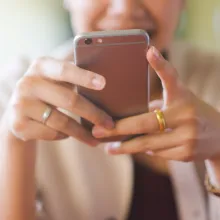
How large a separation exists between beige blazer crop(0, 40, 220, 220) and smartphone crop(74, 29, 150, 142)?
230mm

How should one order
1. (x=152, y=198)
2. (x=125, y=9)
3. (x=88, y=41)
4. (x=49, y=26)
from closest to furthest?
(x=88, y=41) → (x=125, y=9) → (x=152, y=198) → (x=49, y=26)

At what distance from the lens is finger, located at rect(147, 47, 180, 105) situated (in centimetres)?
51

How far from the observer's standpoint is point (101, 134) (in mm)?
578

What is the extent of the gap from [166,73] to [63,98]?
0.15 m

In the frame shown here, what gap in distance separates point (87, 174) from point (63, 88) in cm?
33

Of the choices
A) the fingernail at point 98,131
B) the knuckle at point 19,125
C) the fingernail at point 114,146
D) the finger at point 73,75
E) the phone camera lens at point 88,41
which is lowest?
the fingernail at point 114,146

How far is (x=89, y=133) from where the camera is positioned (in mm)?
602

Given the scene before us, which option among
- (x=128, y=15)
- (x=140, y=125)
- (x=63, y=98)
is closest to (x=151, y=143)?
(x=140, y=125)

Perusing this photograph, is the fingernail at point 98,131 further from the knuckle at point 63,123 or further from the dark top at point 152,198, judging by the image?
the dark top at point 152,198

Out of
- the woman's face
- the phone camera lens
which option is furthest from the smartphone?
the woman's face

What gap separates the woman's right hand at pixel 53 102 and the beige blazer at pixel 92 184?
22 centimetres

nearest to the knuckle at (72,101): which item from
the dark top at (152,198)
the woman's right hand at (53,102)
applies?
the woman's right hand at (53,102)

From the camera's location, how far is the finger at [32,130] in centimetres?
58

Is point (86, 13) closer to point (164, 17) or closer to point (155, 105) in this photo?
point (164, 17)
